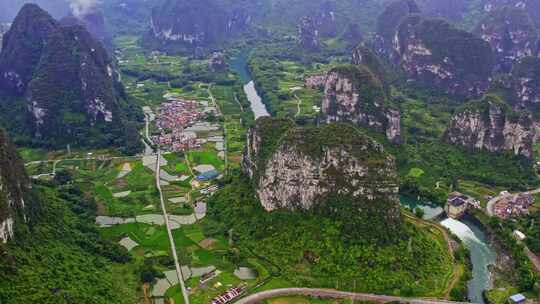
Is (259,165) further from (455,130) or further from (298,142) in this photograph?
(455,130)

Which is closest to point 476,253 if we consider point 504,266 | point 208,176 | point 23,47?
point 504,266

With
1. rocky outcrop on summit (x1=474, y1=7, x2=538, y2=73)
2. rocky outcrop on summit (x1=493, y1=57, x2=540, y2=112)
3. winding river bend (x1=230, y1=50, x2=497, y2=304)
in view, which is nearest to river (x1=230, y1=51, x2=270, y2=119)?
rocky outcrop on summit (x1=493, y1=57, x2=540, y2=112)

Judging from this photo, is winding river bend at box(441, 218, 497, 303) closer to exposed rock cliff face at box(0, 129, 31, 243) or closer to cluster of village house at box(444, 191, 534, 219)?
cluster of village house at box(444, 191, 534, 219)

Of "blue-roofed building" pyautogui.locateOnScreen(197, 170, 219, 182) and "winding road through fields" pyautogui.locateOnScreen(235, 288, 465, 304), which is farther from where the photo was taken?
"blue-roofed building" pyautogui.locateOnScreen(197, 170, 219, 182)

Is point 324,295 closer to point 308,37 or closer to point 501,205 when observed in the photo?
point 501,205

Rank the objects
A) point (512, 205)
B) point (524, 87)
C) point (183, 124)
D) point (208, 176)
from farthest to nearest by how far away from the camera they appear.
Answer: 1. point (183, 124)
2. point (524, 87)
3. point (208, 176)
4. point (512, 205)
